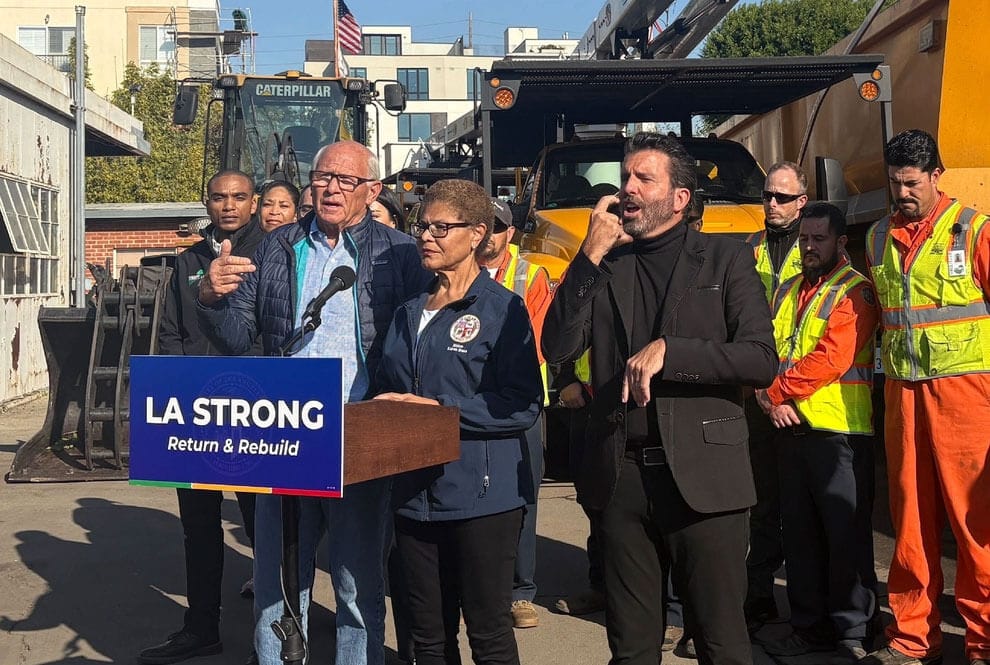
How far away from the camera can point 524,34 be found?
83.6m

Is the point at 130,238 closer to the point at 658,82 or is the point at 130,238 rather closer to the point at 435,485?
the point at 658,82

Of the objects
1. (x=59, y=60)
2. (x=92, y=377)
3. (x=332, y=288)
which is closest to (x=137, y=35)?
(x=59, y=60)

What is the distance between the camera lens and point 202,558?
533 cm

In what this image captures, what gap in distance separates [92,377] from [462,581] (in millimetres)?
6505

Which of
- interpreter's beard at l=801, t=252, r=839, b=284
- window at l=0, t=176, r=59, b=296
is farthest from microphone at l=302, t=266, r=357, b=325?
window at l=0, t=176, r=59, b=296

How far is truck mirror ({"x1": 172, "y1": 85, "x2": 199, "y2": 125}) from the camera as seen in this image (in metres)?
12.5

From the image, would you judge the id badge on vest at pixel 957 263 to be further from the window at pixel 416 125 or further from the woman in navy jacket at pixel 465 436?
the window at pixel 416 125

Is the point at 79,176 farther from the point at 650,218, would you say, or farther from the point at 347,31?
the point at 650,218

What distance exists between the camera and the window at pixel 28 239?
15.9 m

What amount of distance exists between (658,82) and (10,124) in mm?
11585

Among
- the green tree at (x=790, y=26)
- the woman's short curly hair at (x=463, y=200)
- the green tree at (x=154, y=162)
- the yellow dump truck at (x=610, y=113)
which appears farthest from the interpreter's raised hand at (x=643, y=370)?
the green tree at (x=790, y=26)

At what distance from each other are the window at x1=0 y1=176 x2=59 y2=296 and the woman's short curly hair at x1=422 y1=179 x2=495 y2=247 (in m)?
13.3

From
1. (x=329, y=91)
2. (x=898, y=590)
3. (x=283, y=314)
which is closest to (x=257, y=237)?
(x=283, y=314)

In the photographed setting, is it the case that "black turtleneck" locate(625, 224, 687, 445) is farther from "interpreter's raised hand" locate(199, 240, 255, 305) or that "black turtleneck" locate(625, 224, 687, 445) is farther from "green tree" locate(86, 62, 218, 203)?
"green tree" locate(86, 62, 218, 203)
